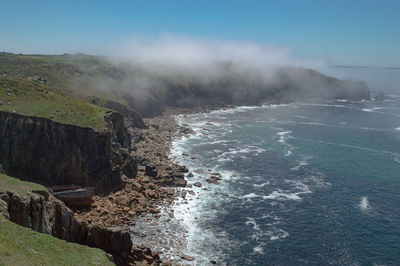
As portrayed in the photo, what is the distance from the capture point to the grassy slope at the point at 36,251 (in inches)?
971

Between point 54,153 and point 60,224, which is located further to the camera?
point 54,153

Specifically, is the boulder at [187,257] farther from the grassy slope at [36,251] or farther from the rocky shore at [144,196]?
the grassy slope at [36,251]

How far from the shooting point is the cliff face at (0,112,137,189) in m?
60.9

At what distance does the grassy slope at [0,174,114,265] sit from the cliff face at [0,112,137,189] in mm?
29357

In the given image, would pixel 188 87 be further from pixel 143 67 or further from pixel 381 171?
pixel 381 171

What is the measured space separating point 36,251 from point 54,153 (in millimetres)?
38167

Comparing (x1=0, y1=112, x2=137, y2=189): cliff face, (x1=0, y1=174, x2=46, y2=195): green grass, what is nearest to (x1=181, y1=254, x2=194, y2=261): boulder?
(x1=0, y1=174, x2=46, y2=195): green grass

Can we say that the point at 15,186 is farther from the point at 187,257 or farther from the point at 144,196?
the point at 144,196

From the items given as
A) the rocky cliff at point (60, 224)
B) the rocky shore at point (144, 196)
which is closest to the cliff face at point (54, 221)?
the rocky cliff at point (60, 224)

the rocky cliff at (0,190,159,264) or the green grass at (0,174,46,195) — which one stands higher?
the green grass at (0,174,46,195)

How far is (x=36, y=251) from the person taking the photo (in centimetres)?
2684

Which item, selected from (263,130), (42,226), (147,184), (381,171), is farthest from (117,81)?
(42,226)

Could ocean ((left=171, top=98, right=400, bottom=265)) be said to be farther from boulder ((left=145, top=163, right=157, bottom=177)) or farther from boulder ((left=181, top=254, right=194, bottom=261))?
boulder ((left=145, top=163, right=157, bottom=177))

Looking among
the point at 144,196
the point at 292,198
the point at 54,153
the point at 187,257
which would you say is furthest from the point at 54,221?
the point at 292,198
